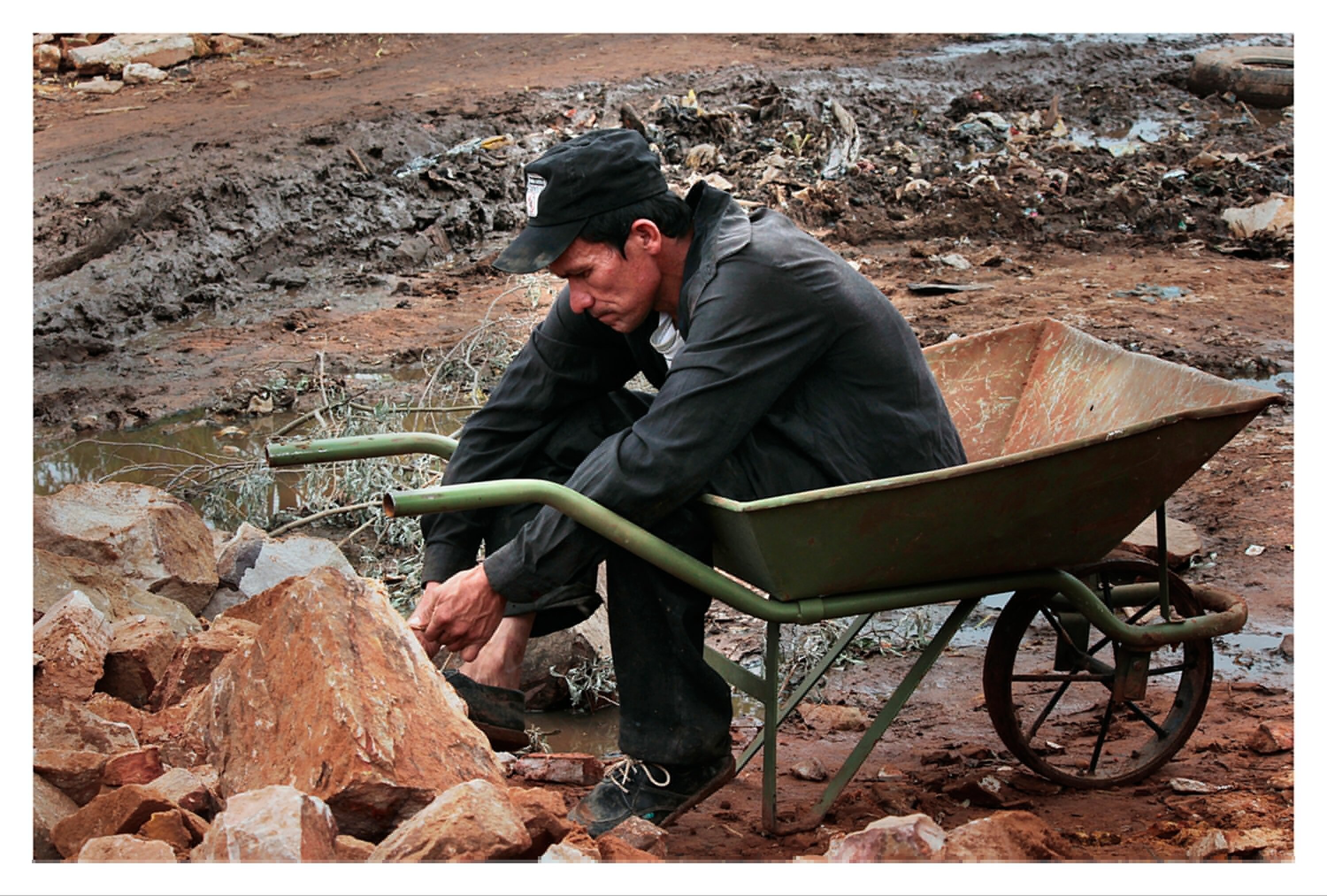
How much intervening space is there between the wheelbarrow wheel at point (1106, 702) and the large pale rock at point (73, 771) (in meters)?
2.09

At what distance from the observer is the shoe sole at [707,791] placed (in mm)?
3055

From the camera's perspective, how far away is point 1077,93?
1402 centimetres

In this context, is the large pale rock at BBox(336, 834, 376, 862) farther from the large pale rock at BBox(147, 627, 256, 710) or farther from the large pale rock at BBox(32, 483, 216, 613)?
the large pale rock at BBox(32, 483, 216, 613)

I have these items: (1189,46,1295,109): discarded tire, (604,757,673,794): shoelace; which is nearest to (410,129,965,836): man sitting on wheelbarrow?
(604,757,673,794): shoelace

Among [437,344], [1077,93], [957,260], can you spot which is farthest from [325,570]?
[1077,93]

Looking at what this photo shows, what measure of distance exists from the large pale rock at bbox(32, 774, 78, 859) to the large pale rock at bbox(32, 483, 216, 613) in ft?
4.31

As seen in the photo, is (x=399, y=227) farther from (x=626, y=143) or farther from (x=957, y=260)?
(x=626, y=143)

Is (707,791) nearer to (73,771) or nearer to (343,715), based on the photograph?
(343,715)

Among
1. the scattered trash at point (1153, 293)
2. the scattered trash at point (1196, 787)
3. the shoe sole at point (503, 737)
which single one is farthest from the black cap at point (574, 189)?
the scattered trash at point (1153, 293)

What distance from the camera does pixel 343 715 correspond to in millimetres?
2760

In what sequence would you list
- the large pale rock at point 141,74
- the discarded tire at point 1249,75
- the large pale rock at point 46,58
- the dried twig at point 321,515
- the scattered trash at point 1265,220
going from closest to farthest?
the dried twig at point 321,515 → the scattered trash at point 1265,220 → the large pale rock at point 46,58 → the large pale rock at point 141,74 → the discarded tire at point 1249,75

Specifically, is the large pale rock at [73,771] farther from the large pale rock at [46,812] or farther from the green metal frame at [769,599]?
the green metal frame at [769,599]

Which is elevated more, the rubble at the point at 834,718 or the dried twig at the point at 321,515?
the dried twig at the point at 321,515

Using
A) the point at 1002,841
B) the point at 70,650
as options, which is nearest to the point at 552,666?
the point at 70,650
